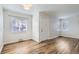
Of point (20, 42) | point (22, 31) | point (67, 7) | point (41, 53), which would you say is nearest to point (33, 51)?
point (41, 53)

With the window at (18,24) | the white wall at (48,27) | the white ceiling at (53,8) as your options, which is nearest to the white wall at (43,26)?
the white wall at (48,27)

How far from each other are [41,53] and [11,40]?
576 millimetres

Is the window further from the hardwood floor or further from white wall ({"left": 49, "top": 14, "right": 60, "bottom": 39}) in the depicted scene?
white wall ({"left": 49, "top": 14, "right": 60, "bottom": 39})

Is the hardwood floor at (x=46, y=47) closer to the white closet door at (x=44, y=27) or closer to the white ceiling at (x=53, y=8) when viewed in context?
the white closet door at (x=44, y=27)

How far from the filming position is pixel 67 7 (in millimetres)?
1312

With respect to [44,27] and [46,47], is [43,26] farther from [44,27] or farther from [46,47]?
[46,47]

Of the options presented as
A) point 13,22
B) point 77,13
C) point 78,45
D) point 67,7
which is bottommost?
point 78,45

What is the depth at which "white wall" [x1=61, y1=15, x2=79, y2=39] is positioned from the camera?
1378mm

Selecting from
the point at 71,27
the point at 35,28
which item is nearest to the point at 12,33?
the point at 35,28

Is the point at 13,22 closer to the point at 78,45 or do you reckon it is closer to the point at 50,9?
the point at 50,9

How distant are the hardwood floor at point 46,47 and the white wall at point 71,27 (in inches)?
3.7

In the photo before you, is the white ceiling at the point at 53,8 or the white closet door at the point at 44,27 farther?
the white closet door at the point at 44,27

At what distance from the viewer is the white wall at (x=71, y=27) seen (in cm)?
138

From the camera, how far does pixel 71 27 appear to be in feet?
4.71
